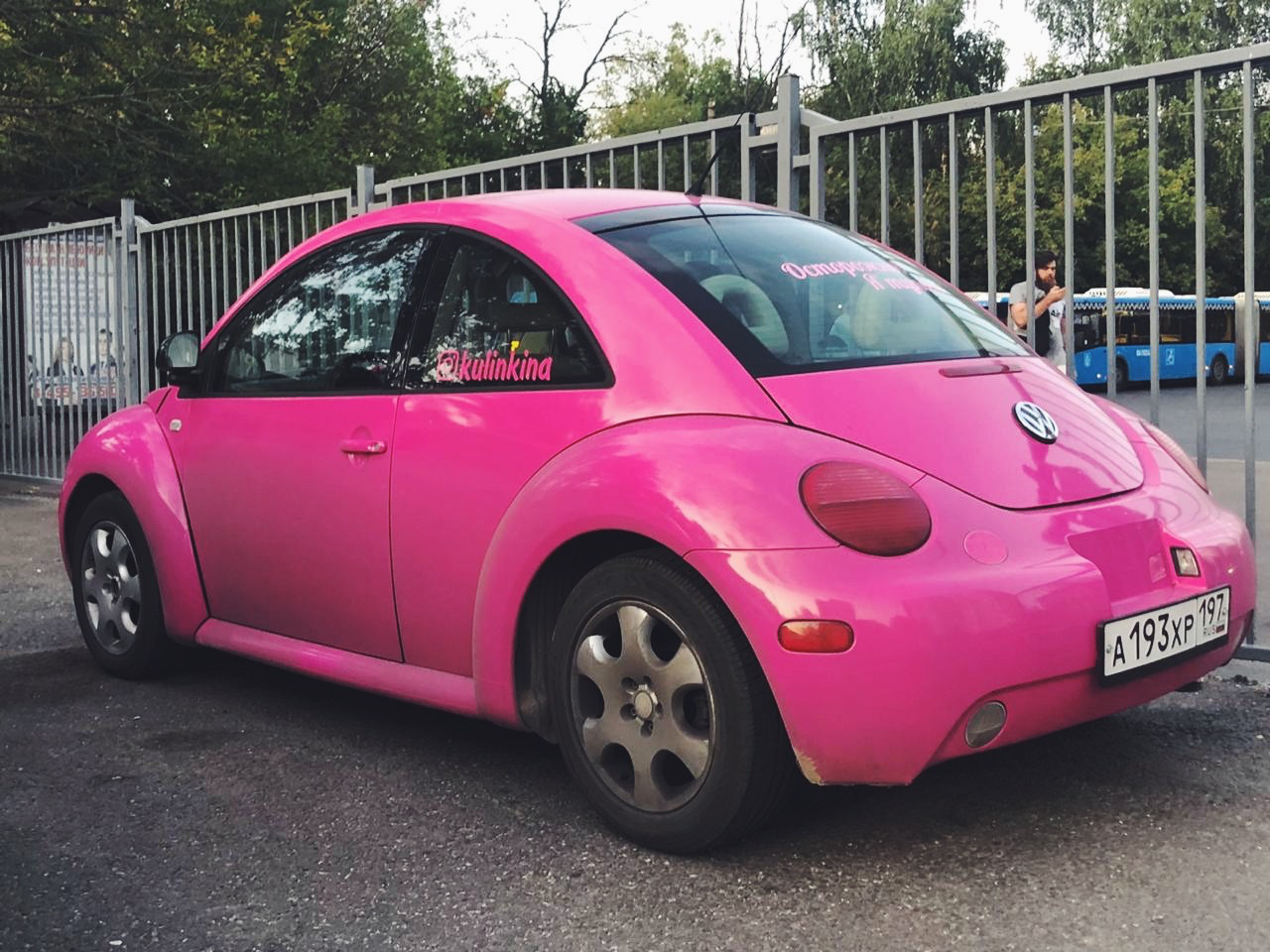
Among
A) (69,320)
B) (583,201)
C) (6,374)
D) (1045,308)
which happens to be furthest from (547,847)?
(6,374)

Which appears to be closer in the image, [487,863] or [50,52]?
[487,863]

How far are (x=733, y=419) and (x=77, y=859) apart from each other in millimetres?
1775

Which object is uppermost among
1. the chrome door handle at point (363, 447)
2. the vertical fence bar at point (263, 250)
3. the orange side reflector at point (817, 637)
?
the vertical fence bar at point (263, 250)

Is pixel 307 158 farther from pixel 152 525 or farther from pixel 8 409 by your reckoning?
pixel 152 525

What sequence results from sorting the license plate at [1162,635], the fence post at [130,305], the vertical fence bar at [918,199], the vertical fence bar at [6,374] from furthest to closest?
the vertical fence bar at [6,374], the fence post at [130,305], the vertical fence bar at [918,199], the license plate at [1162,635]

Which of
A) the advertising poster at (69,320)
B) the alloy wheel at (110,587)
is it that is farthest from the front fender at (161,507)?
the advertising poster at (69,320)

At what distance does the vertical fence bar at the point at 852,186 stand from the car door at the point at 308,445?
2.52m

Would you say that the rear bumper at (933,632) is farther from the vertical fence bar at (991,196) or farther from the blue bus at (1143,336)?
the vertical fence bar at (991,196)

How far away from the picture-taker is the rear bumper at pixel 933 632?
294 cm

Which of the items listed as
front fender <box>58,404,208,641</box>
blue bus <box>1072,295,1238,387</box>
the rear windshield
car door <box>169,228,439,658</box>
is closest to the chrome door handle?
car door <box>169,228,439,658</box>

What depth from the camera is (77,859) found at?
3.38 m

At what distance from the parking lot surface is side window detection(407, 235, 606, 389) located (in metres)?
1.06

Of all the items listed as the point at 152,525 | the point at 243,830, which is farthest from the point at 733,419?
the point at 152,525

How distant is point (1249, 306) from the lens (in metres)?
5.39
